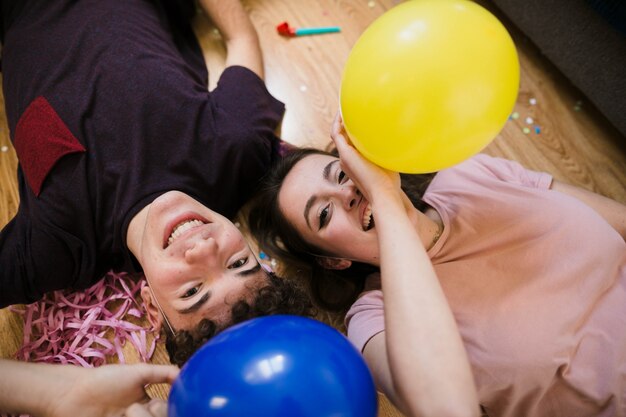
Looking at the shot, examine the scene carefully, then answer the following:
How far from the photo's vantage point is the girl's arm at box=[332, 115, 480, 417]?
0.83 meters

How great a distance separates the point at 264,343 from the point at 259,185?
82 cm

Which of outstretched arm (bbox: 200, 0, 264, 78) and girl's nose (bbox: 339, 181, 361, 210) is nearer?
girl's nose (bbox: 339, 181, 361, 210)

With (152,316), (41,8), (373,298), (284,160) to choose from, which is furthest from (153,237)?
(41,8)

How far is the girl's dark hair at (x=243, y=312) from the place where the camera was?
1.09 metres

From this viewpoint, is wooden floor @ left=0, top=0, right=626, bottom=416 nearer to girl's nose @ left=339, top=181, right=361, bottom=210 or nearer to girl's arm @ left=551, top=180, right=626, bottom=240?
girl's arm @ left=551, top=180, right=626, bottom=240

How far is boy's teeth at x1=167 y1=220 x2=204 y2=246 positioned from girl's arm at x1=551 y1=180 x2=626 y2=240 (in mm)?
978

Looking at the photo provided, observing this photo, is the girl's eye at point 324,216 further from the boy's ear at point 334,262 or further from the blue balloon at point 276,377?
the blue balloon at point 276,377

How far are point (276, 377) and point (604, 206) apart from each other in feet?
3.53

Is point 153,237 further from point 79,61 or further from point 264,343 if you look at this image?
point 79,61

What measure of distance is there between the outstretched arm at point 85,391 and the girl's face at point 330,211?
46 cm

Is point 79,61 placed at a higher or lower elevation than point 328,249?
higher

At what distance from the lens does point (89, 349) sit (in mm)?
1418

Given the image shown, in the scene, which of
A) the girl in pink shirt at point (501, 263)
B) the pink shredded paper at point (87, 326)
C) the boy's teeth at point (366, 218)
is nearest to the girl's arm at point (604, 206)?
the girl in pink shirt at point (501, 263)

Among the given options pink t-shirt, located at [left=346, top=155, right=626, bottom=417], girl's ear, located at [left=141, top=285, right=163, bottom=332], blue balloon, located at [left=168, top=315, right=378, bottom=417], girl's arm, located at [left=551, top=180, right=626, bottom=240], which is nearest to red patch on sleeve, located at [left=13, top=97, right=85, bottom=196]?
girl's ear, located at [left=141, top=285, right=163, bottom=332]
